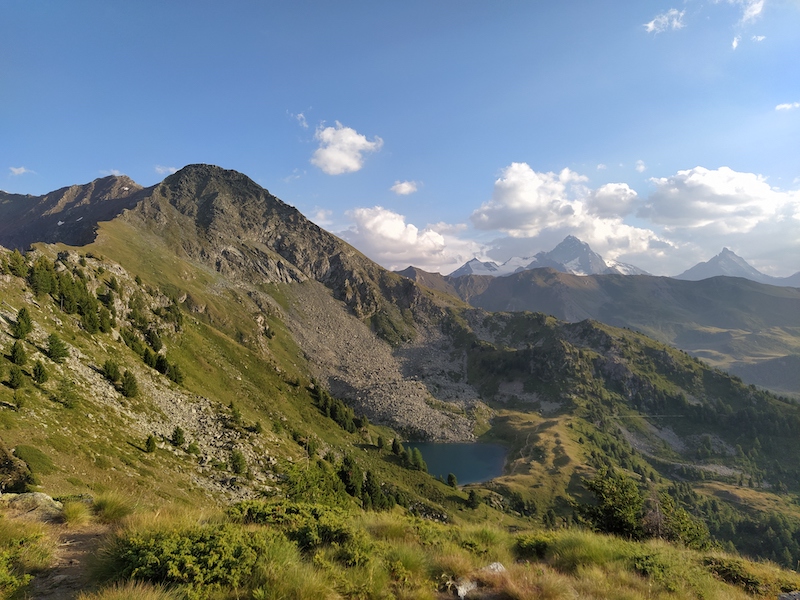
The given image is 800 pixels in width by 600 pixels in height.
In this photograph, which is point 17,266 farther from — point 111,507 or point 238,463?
point 111,507

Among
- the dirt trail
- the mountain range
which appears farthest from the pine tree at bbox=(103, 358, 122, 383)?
the dirt trail

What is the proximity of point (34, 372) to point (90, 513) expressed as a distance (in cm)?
3636

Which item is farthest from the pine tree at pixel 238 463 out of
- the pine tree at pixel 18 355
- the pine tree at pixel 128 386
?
the pine tree at pixel 18 355

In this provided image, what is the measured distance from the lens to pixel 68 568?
8.66 meters

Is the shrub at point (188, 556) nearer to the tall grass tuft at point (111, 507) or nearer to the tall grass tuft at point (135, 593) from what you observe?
the tall grass tuft at point (135, 593)

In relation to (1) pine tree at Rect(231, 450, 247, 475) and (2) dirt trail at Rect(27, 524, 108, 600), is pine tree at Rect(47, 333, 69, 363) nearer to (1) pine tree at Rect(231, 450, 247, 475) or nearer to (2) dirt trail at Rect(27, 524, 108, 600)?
(1) pine tree at Rect(231, 450, 247, 475)

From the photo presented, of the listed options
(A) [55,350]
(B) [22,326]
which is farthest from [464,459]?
(B) [22,326]

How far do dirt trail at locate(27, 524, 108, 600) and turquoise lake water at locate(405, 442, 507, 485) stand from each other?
427 feet

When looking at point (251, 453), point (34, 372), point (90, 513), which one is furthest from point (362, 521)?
point (251, 453)

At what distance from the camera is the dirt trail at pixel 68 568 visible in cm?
760

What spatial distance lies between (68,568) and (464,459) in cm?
15362

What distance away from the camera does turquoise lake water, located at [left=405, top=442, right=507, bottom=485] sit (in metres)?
134

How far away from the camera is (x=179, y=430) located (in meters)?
47.1

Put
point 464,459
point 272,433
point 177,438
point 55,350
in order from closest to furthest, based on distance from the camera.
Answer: point 55,350, point 177,438, point 272,433, point 464,459
